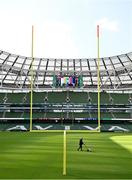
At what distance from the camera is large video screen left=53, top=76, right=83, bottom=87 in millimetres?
52125

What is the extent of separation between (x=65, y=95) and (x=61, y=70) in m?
5.52

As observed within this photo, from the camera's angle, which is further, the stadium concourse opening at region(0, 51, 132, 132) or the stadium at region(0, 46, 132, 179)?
the stadium concourse opening at region(0, 51, 132, 132)

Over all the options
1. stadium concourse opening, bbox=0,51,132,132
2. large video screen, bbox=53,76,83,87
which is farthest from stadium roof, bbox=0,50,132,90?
large video screen, bbox=53,76,83,87

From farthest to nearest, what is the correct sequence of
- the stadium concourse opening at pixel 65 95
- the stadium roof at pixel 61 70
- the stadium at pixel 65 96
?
the stadium roof at pixel 61 70 < the stadium concourse opening at pixel 65 95 < the stadium at pixel 65 96

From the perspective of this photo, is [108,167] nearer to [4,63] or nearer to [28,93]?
[4,63]

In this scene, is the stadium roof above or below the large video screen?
above

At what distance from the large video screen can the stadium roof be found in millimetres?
890

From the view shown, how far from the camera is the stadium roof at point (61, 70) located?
164 ft

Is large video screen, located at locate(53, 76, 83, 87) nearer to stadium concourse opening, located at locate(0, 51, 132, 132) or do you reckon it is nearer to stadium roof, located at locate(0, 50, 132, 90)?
stadium concourse opening, located at locate(0, 51, 132, 132)

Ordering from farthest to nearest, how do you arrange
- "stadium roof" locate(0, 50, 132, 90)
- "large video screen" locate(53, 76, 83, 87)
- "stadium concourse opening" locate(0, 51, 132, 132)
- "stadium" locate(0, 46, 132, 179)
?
"large video screen" locate(53, 76, 83, 87), "stadium roof" locate(0, 50, 132, 90), "stadium concourse opening" locate(0, 51, 132, 132), "stadium" locate(0, 46, 132, 179)

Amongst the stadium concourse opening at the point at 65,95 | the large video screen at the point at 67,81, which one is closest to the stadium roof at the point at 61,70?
the stadium concourse opening at the point at 65,95

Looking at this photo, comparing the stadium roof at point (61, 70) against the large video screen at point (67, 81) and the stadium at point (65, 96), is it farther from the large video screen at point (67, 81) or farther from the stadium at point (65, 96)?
the large video screen at point (67, 81)

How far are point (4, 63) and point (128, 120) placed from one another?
73.9 ft

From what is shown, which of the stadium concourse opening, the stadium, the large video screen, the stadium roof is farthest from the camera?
the large video screen
